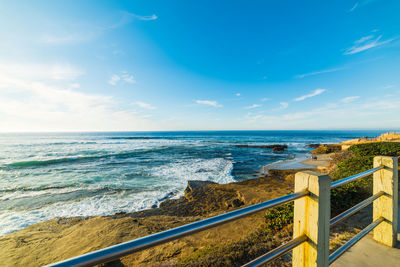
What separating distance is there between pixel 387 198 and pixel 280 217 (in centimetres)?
258

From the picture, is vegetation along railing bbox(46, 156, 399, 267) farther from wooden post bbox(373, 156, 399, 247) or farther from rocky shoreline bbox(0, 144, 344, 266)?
rocky shoreline bbox(0, 144, 344, 266)

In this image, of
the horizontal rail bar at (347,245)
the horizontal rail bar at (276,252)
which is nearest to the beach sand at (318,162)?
the horizontal rail bar at (347,245)

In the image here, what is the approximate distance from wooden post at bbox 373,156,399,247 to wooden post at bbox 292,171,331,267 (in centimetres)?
189

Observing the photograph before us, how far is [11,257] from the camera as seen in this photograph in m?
4.47

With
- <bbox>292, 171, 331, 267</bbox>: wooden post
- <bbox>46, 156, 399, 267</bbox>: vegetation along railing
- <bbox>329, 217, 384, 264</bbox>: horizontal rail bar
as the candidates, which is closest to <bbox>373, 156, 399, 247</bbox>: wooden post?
<bbox>329, 217, 384, 264</bbox>: horizontal rail bar

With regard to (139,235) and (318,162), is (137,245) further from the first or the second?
(318,162)

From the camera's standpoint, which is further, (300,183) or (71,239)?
(71,239)

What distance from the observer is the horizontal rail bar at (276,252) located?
1183 millimetres

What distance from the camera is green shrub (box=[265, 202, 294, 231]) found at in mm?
4461

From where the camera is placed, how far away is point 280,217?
4625 millimetres

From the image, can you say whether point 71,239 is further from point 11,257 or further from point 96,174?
point 96,174

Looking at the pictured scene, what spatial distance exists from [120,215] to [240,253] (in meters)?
5.74

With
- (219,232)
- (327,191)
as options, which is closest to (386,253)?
(327,191)

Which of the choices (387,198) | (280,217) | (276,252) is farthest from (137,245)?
(280,217)
